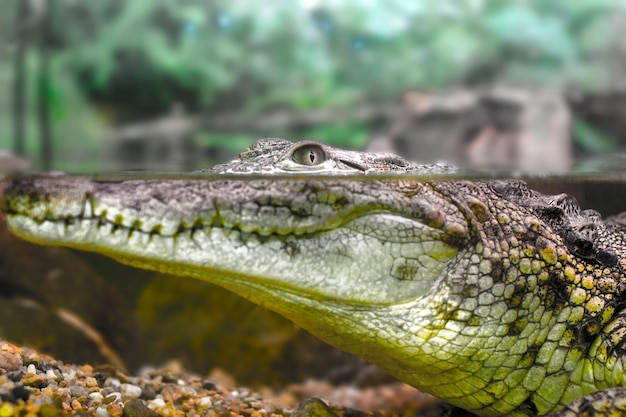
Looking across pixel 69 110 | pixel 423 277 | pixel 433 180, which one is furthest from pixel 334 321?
pixel 69 110

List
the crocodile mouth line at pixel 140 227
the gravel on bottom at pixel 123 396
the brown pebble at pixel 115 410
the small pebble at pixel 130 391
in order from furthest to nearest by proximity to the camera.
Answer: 1. the small pebble at pixel 130 391
2. the brown pebble at pixel 115 410
3. the gravel on bottom at pixel 123 396
4. the crocodile mouth line at pixel 140 227

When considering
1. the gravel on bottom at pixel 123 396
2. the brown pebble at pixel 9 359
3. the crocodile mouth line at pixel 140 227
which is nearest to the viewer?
the crocodile mouth line at pixel 140 227

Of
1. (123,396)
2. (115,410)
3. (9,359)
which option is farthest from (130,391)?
(9,359)

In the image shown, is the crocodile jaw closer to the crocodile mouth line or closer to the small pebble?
the crocodile mouth line

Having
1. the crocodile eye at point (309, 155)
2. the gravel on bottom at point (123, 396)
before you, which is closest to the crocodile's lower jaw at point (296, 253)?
the crocodile eye at point (309, 155)

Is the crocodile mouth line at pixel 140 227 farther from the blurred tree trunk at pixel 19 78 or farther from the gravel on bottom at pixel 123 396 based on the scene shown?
the gravel on bottom at pixel 123 396

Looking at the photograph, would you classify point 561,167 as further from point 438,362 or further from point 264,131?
point 264,131

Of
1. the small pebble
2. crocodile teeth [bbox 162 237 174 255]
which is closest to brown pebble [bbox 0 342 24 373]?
the small pebble

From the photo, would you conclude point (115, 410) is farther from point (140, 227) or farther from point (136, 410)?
point (140, 227)
